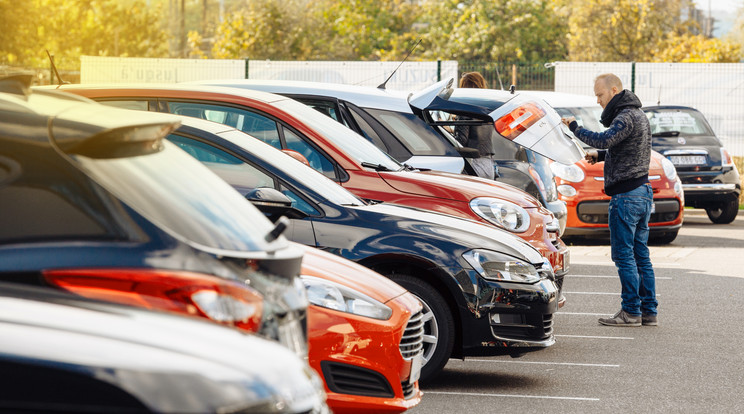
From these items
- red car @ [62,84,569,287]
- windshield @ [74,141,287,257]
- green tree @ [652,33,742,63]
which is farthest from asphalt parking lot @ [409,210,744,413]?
green tree @ [652,33,742,63]

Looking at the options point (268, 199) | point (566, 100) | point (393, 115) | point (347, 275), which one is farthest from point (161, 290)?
point (566, 100)

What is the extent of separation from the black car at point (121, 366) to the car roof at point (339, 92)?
6859 millimetres

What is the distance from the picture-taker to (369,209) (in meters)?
6.38

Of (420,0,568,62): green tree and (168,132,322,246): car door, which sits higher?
(420,0,568,62): green tree

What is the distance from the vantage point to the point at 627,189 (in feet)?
28.8

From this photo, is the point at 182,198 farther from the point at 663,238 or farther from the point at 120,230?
the point at 663,238

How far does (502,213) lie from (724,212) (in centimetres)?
1028

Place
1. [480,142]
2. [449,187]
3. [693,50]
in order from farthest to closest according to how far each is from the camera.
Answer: [693,50]
[480,142]
[449,187]

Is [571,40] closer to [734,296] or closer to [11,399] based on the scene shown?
[734,296]

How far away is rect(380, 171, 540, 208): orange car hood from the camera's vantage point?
7594mm

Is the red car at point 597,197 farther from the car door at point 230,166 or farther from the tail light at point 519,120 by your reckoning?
the car door at point 230,166

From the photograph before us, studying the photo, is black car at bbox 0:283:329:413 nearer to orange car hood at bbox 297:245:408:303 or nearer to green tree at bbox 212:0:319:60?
orange car hood at bbox 297:245:408:303

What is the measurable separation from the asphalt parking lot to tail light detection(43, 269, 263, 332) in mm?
3080

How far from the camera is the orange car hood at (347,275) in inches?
194
